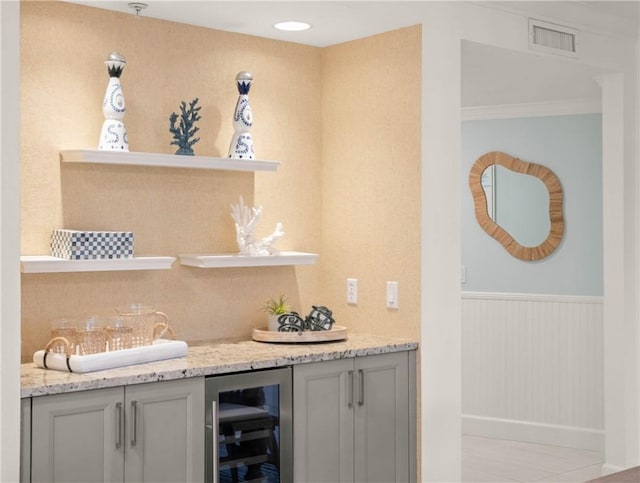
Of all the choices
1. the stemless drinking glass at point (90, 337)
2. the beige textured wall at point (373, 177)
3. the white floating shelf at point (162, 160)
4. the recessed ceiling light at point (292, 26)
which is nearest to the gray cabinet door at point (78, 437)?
the stemless drinking glass at point (90, 337)

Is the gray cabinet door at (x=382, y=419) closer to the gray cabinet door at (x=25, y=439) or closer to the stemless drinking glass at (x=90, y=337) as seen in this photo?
the stemless drinking glass at (x=90, y=337)

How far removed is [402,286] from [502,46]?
1.26 m

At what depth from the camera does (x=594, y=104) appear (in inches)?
225

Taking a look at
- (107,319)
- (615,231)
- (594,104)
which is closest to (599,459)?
(615,231)

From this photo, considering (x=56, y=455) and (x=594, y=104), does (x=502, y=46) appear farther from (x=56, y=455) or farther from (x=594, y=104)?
(x=56, y=455)

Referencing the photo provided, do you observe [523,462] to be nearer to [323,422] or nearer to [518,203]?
[518,203]

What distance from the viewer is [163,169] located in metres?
3.93

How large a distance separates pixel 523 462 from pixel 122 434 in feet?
10.2

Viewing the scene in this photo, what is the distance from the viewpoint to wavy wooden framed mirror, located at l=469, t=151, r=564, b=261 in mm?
5852

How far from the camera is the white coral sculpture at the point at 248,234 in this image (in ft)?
13.2

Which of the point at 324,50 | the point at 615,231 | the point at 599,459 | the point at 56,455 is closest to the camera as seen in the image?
the point at 56,455

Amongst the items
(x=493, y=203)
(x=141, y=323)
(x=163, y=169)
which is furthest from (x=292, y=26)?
(x=493, y=203)

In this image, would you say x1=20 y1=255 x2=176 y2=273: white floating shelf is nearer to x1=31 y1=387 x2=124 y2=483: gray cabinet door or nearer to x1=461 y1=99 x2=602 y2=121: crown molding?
x1=31 y1=387 x2=124 y2=483: gray cabinet door

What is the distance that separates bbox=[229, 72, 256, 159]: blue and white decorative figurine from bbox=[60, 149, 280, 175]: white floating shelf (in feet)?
0.20
